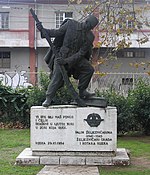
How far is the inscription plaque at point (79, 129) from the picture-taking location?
872 centimetres

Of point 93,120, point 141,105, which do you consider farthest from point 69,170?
point 141,105

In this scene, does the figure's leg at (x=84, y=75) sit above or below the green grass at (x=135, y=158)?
above

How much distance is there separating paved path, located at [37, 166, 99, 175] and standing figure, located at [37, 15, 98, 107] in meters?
1.45

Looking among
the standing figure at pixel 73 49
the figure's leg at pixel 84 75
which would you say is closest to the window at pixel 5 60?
the standing figure at pixel 73 49

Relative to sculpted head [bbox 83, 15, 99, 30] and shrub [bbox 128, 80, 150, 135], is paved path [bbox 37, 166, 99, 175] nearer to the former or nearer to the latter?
sculpted head [bbox 83, 15, 99, 30]

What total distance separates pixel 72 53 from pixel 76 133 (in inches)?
68.4

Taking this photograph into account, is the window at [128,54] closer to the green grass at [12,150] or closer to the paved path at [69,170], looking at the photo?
the green grass at [12,150]

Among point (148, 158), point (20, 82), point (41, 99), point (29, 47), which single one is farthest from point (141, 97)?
point (29, 47)

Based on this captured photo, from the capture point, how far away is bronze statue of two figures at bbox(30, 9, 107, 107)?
8922 millimetres

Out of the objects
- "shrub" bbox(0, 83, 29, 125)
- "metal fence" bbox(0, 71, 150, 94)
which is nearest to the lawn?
"shrub" bbox(0, 83, 29, 125)

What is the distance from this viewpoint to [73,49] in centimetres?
904

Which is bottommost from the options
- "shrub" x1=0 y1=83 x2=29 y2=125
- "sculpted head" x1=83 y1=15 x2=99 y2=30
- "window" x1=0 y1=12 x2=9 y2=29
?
"shrub" x1=0 y1=83 x2=29 y2=125

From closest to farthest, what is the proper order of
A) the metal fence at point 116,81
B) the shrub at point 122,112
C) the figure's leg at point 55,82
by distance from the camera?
the figure's leg at point 55,82
the shrub at point 122,112
the metal fence at point 116,81

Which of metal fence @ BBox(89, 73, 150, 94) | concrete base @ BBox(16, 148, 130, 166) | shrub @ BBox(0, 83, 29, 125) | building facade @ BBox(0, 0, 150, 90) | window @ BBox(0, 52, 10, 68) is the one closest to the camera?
concrete base @ BBox(16, 148, 130, 166)
